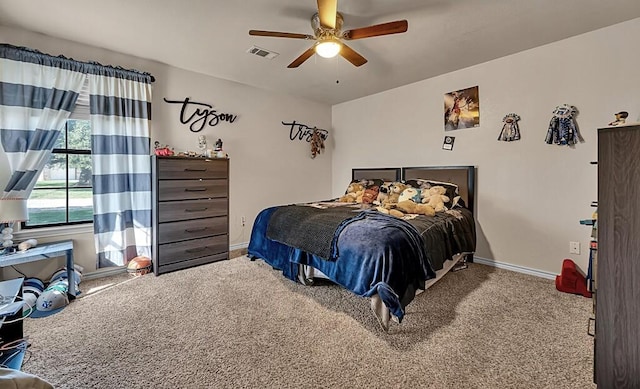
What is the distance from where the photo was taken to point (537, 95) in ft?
9.45

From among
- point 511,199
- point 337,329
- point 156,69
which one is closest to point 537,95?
point 511,199

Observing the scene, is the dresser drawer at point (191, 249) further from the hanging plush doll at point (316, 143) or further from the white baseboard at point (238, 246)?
the hanging plush doll at point (316, 143)

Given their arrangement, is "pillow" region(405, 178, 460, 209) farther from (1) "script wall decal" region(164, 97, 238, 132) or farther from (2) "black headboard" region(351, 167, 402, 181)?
(1) "script wall decal" region(164, 97, 238, 132)

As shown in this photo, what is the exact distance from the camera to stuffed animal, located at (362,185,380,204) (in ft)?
12.2

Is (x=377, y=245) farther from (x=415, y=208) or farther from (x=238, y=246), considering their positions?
(x=238, y=246)

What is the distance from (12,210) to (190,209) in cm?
138

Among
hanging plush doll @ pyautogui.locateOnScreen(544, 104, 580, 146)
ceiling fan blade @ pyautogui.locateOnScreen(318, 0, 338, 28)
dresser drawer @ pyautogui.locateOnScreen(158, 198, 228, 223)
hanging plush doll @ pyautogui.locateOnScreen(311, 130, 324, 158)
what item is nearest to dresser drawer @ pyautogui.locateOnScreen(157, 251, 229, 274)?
dresser drawer @ pyautogui.locateOnScreen(158, 198, 228, 223)

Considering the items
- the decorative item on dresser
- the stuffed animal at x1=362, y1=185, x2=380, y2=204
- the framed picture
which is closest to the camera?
the decorative item on dresser

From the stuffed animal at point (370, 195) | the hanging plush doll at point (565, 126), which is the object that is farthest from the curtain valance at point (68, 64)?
the hanging plush doll at point (565, 126)

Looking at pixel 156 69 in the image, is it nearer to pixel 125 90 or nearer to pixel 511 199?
pixel 125 90

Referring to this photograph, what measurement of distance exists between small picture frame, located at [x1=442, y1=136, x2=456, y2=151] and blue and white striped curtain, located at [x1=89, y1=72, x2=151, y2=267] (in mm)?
3629

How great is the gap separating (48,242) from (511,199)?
486 centimetres

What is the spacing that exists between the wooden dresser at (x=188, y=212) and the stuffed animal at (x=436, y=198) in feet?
7.95

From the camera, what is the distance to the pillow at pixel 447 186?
3193 millimetres
